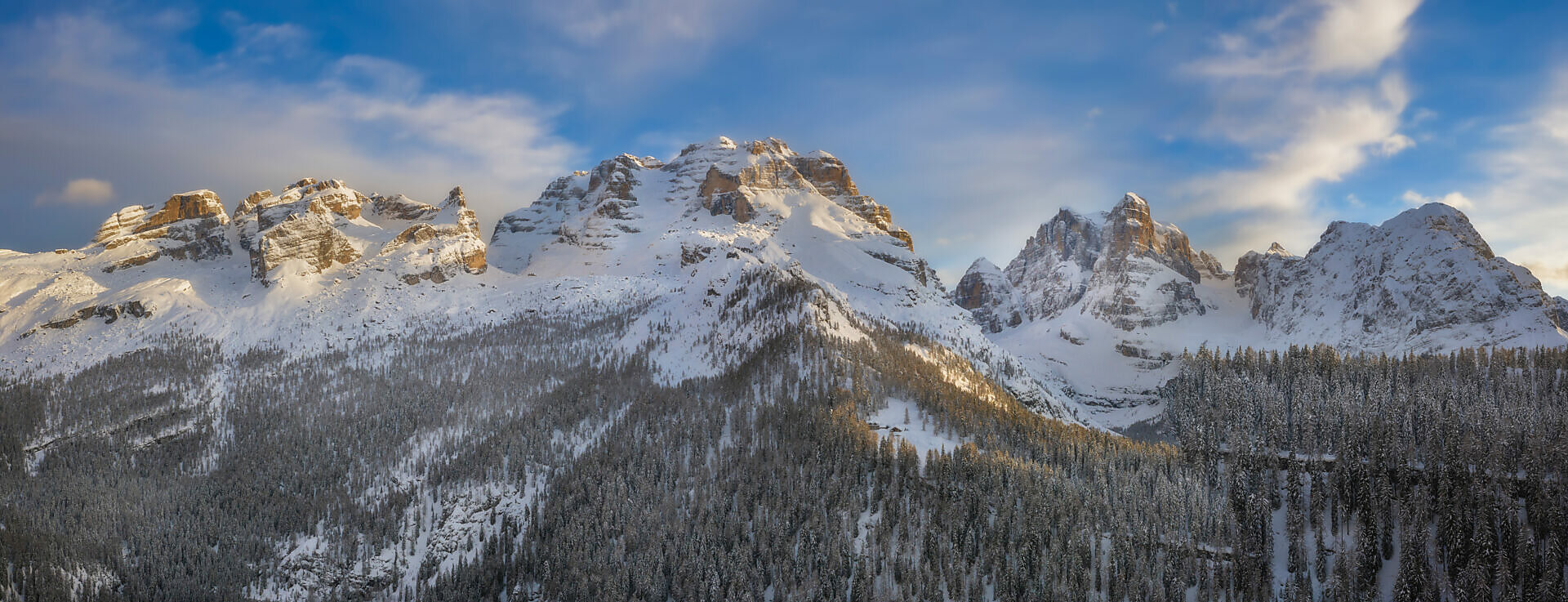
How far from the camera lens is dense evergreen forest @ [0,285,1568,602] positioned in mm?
93188

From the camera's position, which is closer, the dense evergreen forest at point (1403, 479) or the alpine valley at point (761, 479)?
the dense evergreen forest at point (1403, 479)

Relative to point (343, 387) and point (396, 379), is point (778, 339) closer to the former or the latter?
point (396, 379)

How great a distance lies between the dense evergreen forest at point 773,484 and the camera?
9319cm

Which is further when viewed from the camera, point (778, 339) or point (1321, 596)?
point (778, 339)

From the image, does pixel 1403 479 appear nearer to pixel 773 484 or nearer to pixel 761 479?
pixel 773 484

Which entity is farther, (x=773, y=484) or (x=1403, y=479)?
(x=773, y=484)

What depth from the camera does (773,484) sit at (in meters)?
117

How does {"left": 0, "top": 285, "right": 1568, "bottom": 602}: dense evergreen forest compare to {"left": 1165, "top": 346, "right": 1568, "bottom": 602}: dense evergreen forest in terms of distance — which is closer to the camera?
{"left": 1165, "top": 346, "right": 1568, "bottom": 602}: dense evergreen forest

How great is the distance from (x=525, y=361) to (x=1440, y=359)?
673 feet

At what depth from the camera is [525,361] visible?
592 ft

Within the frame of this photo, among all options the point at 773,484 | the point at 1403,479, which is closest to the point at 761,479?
the point at 773,484

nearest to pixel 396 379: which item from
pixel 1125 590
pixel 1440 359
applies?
pixel 1125 590

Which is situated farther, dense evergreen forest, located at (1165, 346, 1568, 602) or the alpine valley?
the alpine valley

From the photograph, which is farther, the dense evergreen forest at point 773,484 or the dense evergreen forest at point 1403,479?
the dense evergreen forest at point 773,484
